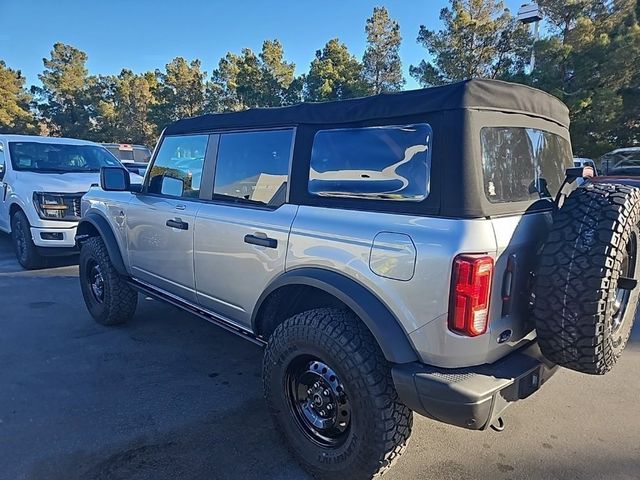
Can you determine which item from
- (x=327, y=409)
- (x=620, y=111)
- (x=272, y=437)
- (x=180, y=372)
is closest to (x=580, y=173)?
(x=327, y=409)

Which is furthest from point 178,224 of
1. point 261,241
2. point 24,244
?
point 24,244

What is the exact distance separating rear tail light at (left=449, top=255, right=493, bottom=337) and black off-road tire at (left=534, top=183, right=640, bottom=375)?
11.2 inches

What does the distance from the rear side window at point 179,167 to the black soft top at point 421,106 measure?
48 centimetres

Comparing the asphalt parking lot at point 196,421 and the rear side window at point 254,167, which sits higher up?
the rear side window at point 254,167

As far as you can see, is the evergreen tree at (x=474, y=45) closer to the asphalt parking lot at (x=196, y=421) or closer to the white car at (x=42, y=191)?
the white car at (x=42, y=191)

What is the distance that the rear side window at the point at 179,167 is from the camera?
335 cm

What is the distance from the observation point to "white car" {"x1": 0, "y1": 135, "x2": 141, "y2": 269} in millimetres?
6184

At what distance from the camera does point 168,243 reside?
11.3ft

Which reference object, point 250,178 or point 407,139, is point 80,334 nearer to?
point 250,178

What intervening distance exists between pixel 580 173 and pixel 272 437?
230 centimetres

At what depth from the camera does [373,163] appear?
2.24 metres

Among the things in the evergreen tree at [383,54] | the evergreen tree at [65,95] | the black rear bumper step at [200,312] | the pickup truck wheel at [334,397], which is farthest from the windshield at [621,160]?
the evergreen tree at [65,95]

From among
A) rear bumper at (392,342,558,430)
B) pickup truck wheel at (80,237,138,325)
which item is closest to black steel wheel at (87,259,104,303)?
pickup truck wheel at (80,237,138,325)

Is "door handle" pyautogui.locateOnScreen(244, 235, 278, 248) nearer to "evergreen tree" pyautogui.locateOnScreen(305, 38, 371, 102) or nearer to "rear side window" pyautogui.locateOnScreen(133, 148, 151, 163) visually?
"rear side window" pyautogui.locateOnScreen(133, 148, 151, 163)
